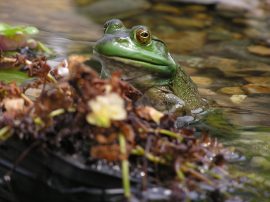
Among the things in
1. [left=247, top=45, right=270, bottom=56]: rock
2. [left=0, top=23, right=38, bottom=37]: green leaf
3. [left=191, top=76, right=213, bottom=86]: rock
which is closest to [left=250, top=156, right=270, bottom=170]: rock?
[left=191, top=76, right=213, bottom=86]: rock

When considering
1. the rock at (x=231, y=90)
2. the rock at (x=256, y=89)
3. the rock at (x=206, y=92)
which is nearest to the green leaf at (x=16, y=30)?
the rock at (x=206, y=92)

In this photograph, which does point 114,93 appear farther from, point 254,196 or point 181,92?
point 181,92

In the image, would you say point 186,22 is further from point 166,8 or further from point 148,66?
point 148,66

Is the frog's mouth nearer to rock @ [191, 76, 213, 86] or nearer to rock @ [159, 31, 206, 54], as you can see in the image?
rock @ [191, 76, 213, 86]

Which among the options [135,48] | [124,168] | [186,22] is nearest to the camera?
[124,168]

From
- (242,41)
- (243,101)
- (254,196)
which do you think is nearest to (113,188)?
(254,196)

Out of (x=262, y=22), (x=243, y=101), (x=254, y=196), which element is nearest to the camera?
(x=254, y=196)

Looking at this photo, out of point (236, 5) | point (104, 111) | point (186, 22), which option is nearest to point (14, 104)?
point (104, 111)

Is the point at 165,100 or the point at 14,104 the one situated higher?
the point at 14,104
